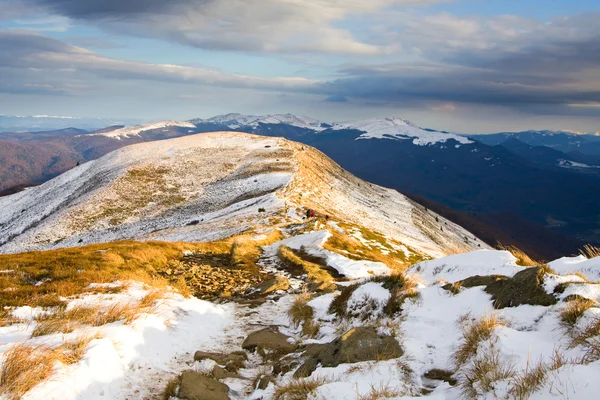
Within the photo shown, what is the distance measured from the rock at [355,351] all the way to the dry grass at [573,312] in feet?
9.30

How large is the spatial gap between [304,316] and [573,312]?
684 cm

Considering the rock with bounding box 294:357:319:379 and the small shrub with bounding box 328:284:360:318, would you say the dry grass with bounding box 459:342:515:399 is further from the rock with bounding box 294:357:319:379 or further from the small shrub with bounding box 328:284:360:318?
the small shrub with bounding box 328:284:360:318

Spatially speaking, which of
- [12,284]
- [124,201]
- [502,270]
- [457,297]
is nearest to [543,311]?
[457,297]

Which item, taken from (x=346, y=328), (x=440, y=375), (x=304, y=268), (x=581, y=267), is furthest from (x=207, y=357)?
(x=304, y=268)

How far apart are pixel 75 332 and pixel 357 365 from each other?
5897 mm

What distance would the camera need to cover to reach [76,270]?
13.9m

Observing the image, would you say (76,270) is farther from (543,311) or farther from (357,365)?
(543,311)

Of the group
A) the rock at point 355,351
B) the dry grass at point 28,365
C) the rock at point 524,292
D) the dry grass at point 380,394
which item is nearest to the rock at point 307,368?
the rock at point 355,351

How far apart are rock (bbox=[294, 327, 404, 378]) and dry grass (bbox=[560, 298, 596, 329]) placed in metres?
2.84

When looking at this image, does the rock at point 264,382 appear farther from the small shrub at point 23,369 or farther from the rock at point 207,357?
the small shrub at point 23,369

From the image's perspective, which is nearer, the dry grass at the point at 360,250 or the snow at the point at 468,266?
the snow at the point at 468,266

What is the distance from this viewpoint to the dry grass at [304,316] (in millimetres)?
9647

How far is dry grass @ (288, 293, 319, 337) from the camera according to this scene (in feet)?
31.6

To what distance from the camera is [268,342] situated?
29.8 feet
